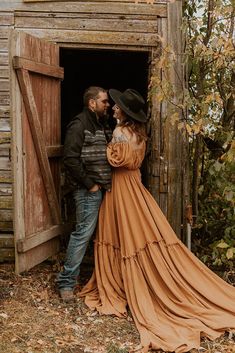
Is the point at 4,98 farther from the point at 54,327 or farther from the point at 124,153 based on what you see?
the point at 54,327

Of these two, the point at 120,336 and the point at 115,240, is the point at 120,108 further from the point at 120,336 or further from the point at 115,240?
the point at 120,336

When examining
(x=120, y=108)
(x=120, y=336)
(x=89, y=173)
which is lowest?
(x=120, y=336)

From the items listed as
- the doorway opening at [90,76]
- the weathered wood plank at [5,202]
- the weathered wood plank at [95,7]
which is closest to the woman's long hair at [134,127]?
the weathered wood plank at [95,7]

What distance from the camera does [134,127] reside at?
5.32 metres

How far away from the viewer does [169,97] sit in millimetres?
5402

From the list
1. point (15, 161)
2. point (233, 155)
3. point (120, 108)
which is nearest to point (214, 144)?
point (233, 155)

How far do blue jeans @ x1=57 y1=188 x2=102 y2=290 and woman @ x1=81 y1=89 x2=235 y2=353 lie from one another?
0.18 m

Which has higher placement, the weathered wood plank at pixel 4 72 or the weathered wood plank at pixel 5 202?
the weathered wood plank at pixel 4 72

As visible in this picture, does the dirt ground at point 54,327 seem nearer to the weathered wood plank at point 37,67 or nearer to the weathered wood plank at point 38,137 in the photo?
the weathered wood plank at point 38,137

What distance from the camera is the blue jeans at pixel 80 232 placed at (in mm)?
5352

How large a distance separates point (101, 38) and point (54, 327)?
325 cm

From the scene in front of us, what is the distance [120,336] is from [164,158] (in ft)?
7.17

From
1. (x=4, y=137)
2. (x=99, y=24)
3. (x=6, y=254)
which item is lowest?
(x=6, y=254)

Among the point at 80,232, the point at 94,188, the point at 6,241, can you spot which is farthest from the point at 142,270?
the point at 6,241
